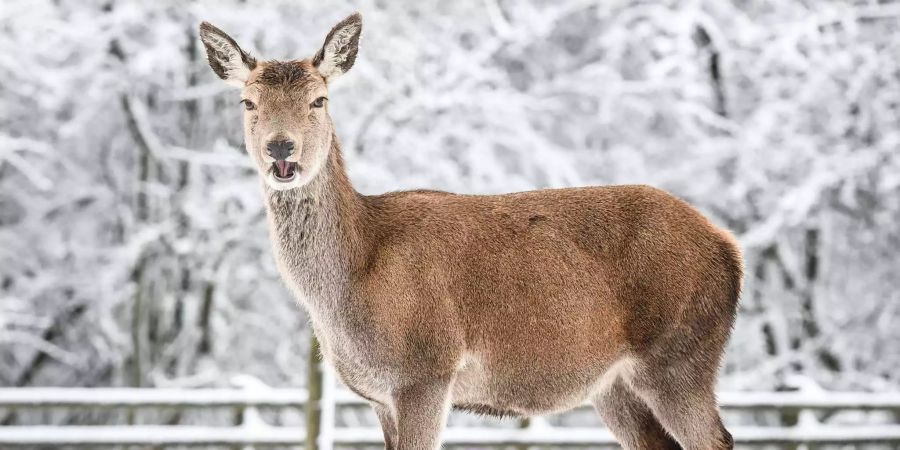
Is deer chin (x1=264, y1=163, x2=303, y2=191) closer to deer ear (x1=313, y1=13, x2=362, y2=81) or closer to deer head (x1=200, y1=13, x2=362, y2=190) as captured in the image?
deer head (x1=200, y1=13, x2=362, y2=190)

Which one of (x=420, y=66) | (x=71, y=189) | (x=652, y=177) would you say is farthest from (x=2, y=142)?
(x=652, y=177)

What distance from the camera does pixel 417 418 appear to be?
14.9ft

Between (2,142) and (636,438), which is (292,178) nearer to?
(636,438)

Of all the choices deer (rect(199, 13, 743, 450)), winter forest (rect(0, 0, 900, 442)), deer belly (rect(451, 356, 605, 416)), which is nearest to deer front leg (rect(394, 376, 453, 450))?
deer (rect(199, 13, 743, 450))

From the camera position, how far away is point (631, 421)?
515 cm

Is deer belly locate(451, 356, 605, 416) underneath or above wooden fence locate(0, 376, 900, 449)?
above

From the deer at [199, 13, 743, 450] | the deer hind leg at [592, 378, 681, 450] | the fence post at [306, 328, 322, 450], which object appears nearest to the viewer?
the deer at [199, 13, 743, 450]

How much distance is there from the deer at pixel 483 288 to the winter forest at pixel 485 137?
832 cm

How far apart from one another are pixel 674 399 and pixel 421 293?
116cm

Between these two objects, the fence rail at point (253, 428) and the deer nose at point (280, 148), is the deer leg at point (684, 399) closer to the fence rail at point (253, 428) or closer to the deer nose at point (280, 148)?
the deer nose at point (280, 148)

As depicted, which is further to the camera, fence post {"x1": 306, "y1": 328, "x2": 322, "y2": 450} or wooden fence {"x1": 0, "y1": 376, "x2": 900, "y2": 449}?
wooden fence {"x1": 0, "y1": 376, "x2": 900, "y2": 449}

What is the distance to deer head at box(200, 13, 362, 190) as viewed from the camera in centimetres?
454

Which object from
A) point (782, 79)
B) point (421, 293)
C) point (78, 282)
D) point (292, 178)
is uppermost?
point (292, 178)

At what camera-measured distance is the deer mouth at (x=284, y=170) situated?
4.54m
